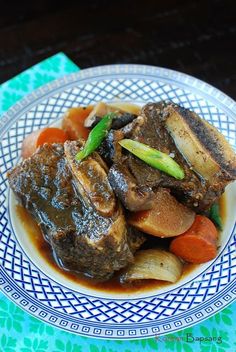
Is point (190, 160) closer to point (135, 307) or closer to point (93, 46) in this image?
point (135, 307)

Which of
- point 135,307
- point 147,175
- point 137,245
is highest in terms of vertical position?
point 147,175

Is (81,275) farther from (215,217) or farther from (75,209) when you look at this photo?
(215,217)

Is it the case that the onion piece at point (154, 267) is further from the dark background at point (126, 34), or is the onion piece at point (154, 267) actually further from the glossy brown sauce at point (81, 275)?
the dark background at point (126, 34)

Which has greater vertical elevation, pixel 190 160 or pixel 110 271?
pixel 190 160

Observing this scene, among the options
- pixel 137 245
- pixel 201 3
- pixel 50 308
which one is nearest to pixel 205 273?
pixel 137 245

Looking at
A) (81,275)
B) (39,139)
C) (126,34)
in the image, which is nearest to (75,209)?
(81,275)

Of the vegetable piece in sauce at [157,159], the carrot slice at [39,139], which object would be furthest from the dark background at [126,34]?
the vegetable piece in sauce at [157,159]
